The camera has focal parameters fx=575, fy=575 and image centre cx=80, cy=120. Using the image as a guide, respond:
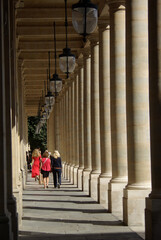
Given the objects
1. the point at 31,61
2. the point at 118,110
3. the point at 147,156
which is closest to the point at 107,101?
the point at 118,110

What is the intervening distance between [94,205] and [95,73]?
7.69 m

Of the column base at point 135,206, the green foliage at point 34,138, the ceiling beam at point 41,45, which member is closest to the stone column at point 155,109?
the column base at point 135,206

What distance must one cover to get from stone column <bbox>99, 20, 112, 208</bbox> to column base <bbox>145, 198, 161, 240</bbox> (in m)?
10.4

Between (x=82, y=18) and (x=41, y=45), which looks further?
(x=41, y=45)

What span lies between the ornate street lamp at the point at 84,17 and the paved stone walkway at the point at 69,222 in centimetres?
596

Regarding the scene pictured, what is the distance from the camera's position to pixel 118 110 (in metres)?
22.7

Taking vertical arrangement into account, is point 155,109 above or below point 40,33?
below

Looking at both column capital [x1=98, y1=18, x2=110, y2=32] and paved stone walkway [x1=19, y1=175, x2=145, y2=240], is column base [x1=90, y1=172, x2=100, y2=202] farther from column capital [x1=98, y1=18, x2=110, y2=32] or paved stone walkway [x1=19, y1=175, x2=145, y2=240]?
column capital [x1=98, y1=18, x2=110, y2=32]

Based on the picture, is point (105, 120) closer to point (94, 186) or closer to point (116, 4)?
point (94, 186)

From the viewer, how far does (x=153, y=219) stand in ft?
48.9

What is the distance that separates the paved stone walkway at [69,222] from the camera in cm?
1675

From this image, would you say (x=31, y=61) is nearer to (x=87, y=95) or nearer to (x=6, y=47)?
(x=87, y=95)

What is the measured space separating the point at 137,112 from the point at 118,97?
4083 mm

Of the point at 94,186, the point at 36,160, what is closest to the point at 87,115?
the point at 94,186
